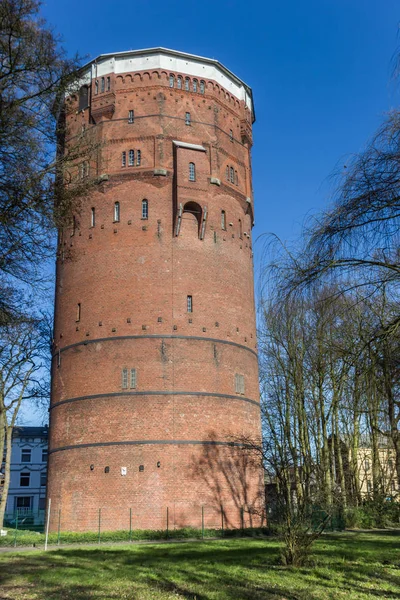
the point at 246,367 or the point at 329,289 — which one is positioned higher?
the point at 246,367

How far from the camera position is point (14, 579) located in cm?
1073

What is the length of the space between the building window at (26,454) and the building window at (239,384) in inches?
1558

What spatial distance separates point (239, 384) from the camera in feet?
86.6

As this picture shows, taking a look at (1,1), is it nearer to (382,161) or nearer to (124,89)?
(382,161)

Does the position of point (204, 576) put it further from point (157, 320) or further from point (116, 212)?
point (116, 212)

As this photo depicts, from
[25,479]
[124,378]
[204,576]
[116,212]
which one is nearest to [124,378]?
[124,378]

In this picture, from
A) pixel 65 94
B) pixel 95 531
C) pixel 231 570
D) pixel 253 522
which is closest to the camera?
pixel 65 94

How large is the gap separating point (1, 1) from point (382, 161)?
18.8 ft

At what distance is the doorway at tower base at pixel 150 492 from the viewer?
23203mm

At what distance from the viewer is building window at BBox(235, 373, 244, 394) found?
86.1 feet

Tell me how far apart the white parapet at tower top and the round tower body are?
5 centimetres

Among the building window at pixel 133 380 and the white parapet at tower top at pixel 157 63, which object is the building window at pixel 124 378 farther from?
the white parapet at tower top at pixel 157 63

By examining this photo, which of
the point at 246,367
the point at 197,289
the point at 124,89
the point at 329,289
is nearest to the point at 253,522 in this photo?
the point at 246,367

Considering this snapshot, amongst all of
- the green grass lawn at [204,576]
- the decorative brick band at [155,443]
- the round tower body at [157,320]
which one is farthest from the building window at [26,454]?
the green grass lawn at [204,576]
